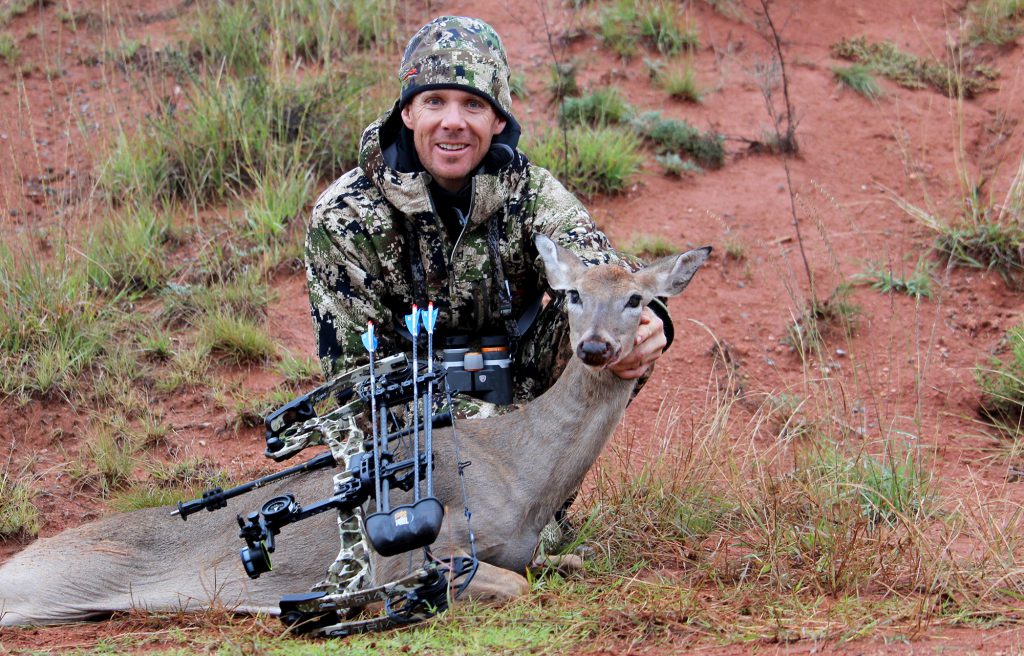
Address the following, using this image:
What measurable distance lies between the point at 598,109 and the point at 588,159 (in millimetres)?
808

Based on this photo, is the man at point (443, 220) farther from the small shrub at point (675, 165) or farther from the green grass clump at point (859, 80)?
the green grass clump at point (859, 80)

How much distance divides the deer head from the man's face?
21.4 inches

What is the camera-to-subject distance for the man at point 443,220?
16.9ft

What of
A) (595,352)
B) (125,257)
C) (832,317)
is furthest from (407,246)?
(832,317)

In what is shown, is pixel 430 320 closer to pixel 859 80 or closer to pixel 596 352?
pixel 596 352

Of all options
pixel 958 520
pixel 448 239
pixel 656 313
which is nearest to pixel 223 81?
pixel 448 239

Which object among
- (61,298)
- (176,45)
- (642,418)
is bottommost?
(642,418)

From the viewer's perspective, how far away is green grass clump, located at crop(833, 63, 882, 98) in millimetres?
9914

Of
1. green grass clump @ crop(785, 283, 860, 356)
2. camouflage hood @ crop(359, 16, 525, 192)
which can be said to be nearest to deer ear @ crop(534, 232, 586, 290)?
camouflage hood @ crop(359, 16, 525, 192)

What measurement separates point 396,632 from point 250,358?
3441 millimetres

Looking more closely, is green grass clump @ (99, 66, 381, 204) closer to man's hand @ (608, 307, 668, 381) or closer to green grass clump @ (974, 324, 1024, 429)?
man's hand @ (608, 307, 668, 381)

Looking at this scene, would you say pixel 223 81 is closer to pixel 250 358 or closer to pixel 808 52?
pixel 250 358

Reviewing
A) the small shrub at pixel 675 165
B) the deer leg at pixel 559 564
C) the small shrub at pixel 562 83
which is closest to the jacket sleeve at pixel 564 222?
the deer leg at pixel 559 564

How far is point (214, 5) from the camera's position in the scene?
9.79m
